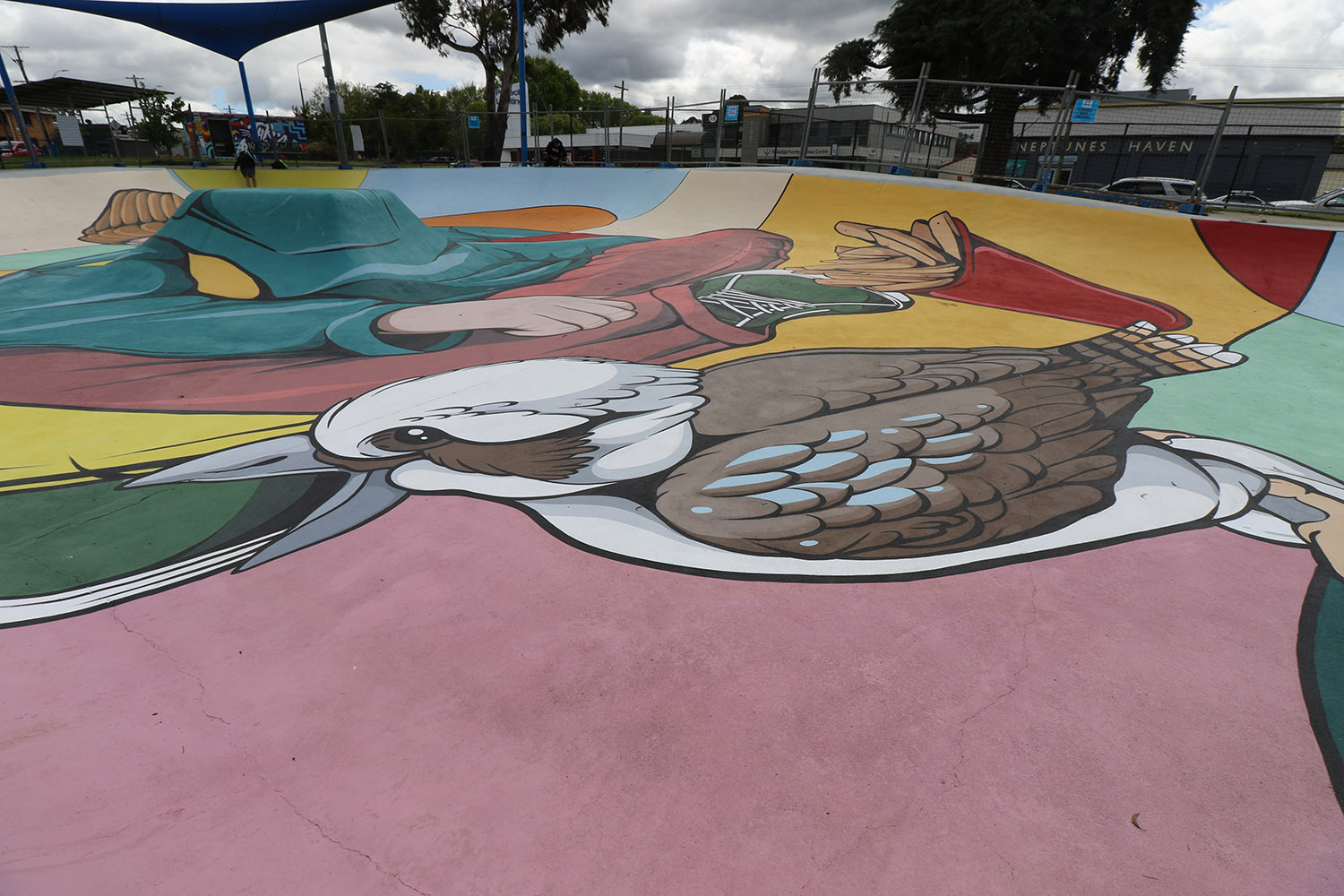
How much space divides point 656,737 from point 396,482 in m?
2.52

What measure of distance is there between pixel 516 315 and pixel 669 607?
552 cm

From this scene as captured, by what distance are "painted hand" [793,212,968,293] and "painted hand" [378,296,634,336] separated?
3.56 metres

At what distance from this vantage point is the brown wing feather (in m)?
3.50

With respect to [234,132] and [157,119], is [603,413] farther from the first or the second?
[157,119]

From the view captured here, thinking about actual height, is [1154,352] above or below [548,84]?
below

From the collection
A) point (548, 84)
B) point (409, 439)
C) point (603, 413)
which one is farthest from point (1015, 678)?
point (548, 84)

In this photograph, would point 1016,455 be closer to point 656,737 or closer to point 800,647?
point 800,647

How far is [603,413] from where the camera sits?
4938 millimetres

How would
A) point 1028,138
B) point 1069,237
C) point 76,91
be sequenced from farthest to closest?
point 76,91 → point 1028,138 → point 1069,237

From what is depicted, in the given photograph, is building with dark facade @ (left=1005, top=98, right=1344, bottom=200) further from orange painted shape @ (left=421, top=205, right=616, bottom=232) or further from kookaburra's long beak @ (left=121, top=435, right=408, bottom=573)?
kookaburra's long beak @ (left=121, top=435, right=408, bottom=573)

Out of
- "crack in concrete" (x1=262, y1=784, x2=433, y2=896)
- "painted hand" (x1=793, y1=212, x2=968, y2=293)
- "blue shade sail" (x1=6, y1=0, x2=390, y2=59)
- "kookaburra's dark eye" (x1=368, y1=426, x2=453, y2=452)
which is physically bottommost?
"crack in concrete" (x1=262, y1=784, x2=433, y2=896)

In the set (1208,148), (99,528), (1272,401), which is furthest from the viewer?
(1208,148)

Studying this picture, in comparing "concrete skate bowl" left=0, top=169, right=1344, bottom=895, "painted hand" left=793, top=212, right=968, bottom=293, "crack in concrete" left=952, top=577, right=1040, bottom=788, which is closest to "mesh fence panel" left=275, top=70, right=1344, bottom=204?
"painted hand" left=793, top=212, right=968, bottom=293

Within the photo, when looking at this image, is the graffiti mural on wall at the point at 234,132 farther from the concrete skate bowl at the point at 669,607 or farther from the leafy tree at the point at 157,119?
the concrete skate bowl at the point at 669,607
